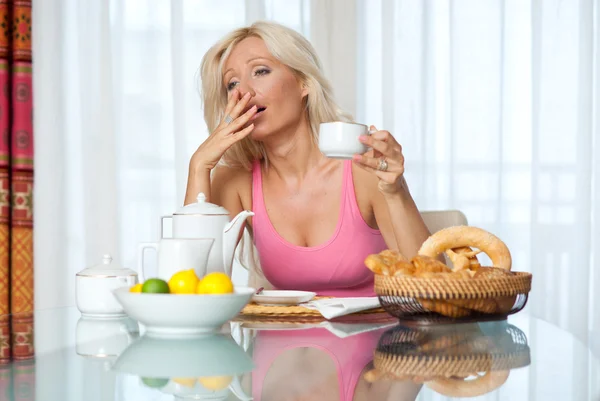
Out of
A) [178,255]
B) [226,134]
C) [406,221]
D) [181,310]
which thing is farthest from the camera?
[226,134]

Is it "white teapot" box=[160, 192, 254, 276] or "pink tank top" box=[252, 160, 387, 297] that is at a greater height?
"white teapot" box=[160, 192, 254, 276]

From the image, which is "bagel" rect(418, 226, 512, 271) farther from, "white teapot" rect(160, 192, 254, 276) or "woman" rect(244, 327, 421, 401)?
"white teapot" rect(160, 192, 254, 276)

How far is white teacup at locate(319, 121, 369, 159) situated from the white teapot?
0.22m

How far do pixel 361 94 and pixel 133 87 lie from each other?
915 millimetres

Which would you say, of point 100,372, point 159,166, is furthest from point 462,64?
point 100,372

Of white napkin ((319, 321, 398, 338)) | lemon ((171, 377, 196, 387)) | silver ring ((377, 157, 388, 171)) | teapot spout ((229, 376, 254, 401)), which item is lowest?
white napkin ((319, 321, 398, 338))

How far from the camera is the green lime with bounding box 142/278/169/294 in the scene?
1027 millimetres

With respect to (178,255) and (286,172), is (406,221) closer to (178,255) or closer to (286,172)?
(286,172)

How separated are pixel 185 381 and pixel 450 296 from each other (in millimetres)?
423

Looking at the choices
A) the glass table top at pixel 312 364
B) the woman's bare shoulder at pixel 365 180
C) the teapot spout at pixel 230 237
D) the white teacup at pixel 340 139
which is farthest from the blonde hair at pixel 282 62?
the glass table top at pixel 312 364

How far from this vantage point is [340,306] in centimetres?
126

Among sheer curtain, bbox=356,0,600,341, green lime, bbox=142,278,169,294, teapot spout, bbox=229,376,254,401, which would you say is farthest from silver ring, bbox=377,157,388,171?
sheer curtain, bbox=356,0,600,341

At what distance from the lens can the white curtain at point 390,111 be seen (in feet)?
10.0

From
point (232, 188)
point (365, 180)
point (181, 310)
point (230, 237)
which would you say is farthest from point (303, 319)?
point (232, 188)
